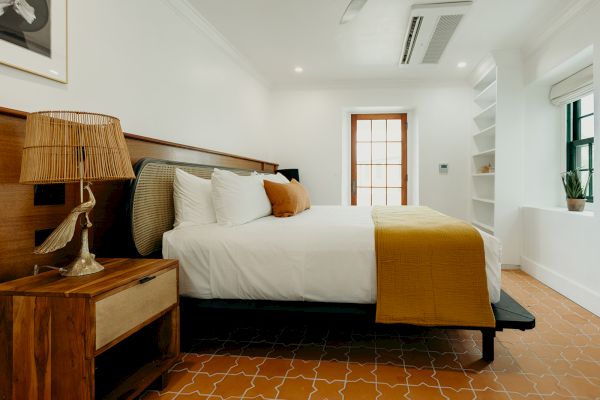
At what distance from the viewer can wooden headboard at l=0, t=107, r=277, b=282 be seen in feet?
4.52

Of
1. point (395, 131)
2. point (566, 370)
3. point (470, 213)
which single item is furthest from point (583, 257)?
point (395, 131)

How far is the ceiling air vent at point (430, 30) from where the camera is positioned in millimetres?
2828

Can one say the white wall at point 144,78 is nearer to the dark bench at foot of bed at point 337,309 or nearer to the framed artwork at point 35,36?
the framed artwork at point 35,36

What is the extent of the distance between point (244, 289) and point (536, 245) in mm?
3272

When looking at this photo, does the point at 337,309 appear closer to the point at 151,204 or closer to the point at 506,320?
the point at 506,320

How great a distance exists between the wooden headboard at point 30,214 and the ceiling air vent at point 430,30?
252cm

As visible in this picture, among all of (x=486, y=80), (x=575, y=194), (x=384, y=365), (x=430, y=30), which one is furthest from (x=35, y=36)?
(x=486, y=80)

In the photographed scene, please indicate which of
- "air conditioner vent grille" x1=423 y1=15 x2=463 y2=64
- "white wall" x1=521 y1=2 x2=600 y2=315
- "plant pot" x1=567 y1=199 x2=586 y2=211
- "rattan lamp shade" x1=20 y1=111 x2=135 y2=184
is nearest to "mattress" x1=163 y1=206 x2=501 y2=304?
"rattan lamp shade" x1=20 y1=111 x2=135 y2=184

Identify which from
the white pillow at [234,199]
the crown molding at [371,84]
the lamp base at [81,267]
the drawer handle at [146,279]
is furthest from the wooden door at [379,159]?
the lamp base at [81,267]

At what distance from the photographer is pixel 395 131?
17.8ft

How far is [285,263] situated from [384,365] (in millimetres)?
765

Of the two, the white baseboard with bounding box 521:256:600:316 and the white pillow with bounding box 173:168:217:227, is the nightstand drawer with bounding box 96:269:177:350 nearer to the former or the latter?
the white pillow with bounding box 173:168:217:227

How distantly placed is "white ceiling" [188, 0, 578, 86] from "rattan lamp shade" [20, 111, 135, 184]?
196cm

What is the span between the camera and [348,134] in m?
5.50
